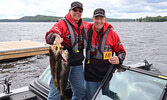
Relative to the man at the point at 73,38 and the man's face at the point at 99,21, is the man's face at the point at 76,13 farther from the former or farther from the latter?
the man's face at the point at 99,21

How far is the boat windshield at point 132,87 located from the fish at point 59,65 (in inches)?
29.9

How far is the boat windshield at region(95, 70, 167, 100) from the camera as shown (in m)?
2.68

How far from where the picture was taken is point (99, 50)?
3355mm

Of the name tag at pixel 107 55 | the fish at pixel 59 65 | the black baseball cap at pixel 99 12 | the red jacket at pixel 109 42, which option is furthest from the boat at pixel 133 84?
the black baseball cap at pixel 99 12

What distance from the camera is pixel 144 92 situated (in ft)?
9.06

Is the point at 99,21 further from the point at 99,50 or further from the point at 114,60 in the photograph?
the point at 114,60

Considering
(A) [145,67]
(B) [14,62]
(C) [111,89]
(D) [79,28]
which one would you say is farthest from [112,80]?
(B) [14,62]

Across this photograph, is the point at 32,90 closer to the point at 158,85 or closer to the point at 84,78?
the point at 84,78

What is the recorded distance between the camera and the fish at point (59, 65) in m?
2.41

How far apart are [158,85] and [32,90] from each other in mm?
3114

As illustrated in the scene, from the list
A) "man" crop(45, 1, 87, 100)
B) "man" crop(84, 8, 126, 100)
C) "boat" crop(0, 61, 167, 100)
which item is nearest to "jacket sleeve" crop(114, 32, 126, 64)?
"man" crop(84, 8, 126, 100)

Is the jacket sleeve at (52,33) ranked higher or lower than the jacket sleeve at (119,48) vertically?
higher

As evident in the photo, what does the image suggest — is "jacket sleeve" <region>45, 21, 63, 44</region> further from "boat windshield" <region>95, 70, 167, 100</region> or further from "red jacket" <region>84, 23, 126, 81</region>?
"boat windshield" <region>95, 70, 167, 100</region>

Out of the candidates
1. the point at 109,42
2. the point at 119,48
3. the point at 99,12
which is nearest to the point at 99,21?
the point at 99,12
